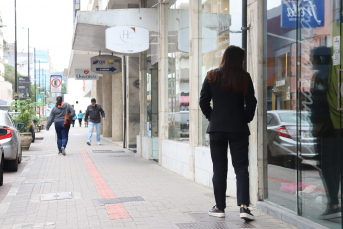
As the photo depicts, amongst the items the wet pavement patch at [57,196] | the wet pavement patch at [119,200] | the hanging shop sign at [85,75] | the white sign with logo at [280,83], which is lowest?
the wet pavement patch at [57,196]

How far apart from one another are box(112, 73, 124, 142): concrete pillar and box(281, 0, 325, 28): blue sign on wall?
16077 millimetres

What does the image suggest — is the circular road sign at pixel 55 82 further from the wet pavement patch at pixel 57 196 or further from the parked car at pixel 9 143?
the wet pavement patch at pixel 57 196

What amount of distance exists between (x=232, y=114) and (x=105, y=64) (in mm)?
11772

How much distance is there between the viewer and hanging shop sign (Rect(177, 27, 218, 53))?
8.18 m

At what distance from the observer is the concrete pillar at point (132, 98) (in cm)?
1600

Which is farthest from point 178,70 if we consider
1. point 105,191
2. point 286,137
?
point 286,137

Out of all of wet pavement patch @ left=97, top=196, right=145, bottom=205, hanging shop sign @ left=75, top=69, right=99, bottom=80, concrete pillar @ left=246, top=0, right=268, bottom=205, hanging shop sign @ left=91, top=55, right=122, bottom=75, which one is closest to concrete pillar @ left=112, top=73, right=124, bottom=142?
hanging shop sign @ left=75, top=69, right=99, bottom=80

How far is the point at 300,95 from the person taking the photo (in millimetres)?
5055

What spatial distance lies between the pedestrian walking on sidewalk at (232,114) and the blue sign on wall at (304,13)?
75 cm

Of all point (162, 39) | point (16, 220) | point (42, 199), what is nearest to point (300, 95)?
point (16, 220)

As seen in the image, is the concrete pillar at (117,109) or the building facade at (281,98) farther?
the concrete pillar at (117,109)

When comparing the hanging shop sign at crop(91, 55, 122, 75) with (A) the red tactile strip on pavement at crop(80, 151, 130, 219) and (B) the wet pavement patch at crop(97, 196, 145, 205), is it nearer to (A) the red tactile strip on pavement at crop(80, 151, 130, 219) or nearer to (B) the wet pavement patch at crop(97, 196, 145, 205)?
(A) the red tactile strip on pavement at crop(80, 151, 130, 219)

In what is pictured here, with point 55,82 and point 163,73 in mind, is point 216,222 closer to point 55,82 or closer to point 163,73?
point 163,73

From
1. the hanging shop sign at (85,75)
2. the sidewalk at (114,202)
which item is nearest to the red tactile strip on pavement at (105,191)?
the sidewalk at (114,202)
